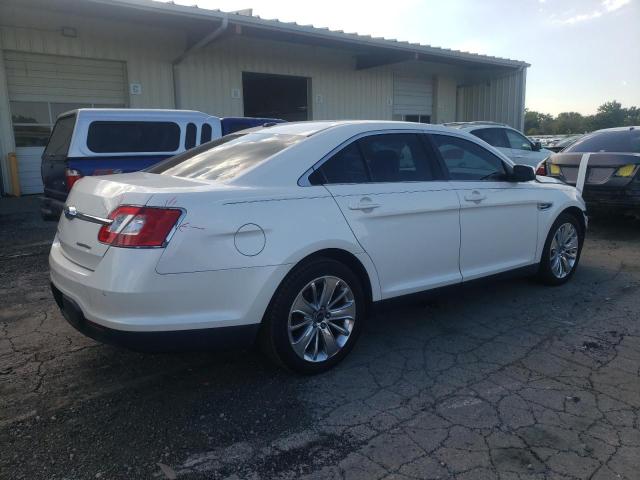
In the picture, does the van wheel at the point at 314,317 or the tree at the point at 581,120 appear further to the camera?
the tree at the point at 581,120

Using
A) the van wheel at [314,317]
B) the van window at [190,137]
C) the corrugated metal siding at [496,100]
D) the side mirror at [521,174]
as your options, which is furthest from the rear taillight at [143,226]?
the corrugated metal siding at [496,100]

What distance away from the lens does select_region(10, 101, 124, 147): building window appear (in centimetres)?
1288

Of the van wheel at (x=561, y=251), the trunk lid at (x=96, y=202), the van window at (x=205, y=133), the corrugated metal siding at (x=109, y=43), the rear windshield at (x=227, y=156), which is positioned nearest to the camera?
the trunk lid at (x=96, y=202)

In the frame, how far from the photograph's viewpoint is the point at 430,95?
22.3 m

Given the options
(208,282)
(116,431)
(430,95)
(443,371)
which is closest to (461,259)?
(443,371)

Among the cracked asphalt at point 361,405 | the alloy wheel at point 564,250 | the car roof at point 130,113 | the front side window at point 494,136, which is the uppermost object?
the car roof at point 130,113

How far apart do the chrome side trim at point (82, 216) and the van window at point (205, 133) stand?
5280mm

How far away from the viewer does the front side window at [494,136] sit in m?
10.8

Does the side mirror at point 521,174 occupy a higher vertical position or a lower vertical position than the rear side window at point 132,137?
lower

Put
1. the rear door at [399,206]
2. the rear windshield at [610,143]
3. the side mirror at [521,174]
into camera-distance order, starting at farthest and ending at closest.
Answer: the rear windshield at [610,143] < the side mirror at [521,174] < the rear door at [399,206]

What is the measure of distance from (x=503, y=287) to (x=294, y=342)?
2946 mm

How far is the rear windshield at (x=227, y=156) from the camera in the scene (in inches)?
137

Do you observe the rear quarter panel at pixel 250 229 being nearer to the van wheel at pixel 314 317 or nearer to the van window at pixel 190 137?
the van wheel at pixel 314 317

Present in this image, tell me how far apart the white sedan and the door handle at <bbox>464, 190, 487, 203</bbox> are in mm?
19
